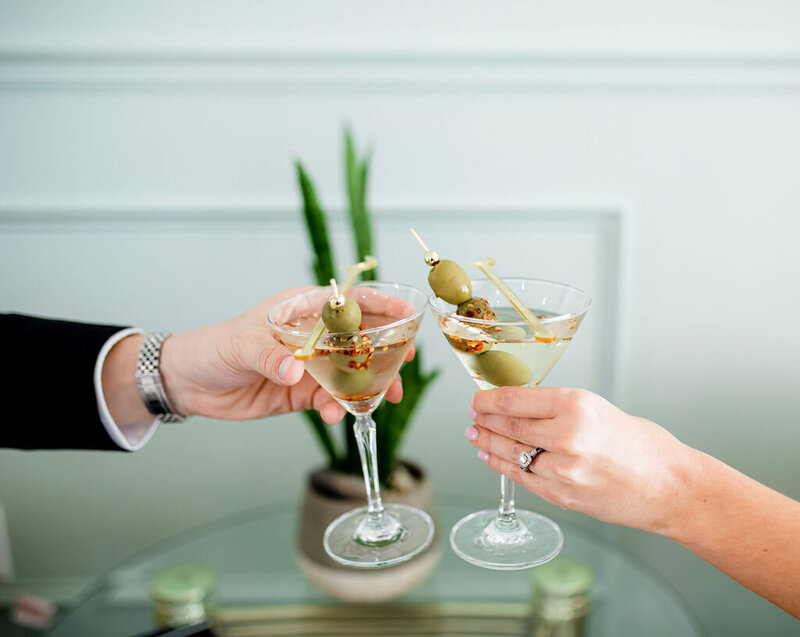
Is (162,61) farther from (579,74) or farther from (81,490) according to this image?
(81,490)

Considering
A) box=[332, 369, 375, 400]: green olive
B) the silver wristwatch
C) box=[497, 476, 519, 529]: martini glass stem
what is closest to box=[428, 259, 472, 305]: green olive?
box=[332, 369, 375, 400]: green olive

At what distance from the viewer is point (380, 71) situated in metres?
1.44

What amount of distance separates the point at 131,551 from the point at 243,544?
587mm

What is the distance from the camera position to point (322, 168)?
58.8 inches

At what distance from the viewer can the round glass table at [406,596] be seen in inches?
45.4

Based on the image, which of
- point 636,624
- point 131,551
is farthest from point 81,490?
point 636,624

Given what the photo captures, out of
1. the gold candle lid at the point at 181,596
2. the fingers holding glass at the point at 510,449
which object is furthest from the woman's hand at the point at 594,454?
the gold candle lid at the point at 181,596

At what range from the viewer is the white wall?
141cm

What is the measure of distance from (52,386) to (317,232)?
464 millimetres

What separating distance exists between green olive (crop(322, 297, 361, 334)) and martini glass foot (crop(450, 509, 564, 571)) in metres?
0.29

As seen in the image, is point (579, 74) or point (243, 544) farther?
point (579, 74)

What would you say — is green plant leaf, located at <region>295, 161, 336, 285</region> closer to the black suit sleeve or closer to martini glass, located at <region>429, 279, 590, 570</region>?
the black suit sleeve

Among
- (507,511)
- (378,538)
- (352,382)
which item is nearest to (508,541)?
(507,511)

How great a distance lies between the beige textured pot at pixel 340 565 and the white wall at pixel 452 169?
17.6 inches
